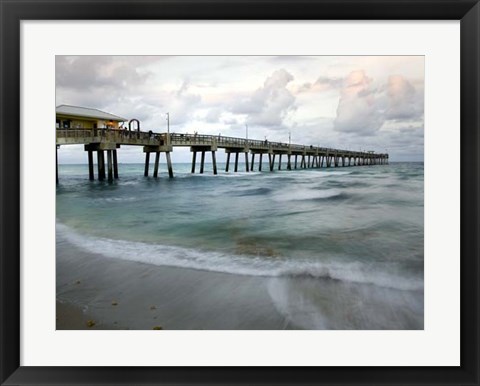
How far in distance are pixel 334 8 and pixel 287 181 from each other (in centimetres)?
631

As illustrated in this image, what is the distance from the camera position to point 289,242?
13.1 ft

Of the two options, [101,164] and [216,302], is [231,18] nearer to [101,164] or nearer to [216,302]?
[216,302]

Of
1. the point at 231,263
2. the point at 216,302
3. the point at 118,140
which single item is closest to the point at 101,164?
the point at 118,140

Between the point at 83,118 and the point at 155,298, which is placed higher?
the point at 83,118

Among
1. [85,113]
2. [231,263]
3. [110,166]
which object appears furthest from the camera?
[110,166]

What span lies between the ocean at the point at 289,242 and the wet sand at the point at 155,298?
22mm

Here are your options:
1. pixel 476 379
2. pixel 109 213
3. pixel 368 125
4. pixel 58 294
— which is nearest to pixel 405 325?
pixel 476 379

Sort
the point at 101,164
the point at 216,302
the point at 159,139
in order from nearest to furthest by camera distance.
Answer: the point at 216,302
the point at 159,139
the point at 101,164

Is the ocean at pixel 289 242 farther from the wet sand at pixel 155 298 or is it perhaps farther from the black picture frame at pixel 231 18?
the black picture frame at pixel 231 18

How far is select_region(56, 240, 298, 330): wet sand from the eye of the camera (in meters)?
2.46

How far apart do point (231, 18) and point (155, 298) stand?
2.13 metres

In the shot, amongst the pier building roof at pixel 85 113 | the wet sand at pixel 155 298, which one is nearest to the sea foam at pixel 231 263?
the wet sand at pixel 155 298

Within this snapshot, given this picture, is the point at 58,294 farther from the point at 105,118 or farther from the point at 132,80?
the point at 105,118

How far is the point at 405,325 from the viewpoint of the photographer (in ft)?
→ 8.27
